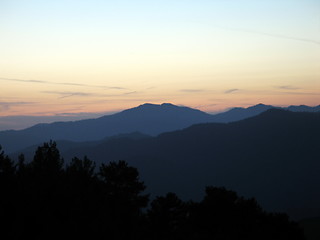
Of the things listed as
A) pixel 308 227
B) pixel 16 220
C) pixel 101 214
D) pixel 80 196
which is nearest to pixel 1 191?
pixel 16 220

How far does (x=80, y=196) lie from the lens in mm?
20188

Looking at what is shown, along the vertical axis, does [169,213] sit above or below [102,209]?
below

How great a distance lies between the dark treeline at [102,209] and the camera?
55.2ft

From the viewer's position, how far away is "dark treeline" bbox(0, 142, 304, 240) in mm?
16812

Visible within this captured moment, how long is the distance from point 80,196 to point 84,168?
504 inches

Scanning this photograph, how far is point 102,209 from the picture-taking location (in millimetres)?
20047

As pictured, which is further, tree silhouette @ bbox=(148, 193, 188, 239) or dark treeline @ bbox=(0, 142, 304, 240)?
tree silhouette @ bbox=(148, 193, 188, 239)

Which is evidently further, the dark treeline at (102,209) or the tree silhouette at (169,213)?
the tree silhouette at (169,213)

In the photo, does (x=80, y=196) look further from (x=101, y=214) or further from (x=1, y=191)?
(x=1, y=191)

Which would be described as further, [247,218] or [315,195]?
[315,195]

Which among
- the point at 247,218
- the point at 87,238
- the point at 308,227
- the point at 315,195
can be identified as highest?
the point at 87,238

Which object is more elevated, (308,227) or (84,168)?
(84,168)

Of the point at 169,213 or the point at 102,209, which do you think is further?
the point at 169,213

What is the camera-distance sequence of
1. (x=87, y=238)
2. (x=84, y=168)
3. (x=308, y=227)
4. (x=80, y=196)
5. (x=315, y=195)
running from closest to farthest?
(x=87, y=238)
(x=80, y=196)
(x=84, y=168)
(x=308, y=227)
(x=315, y=195)
